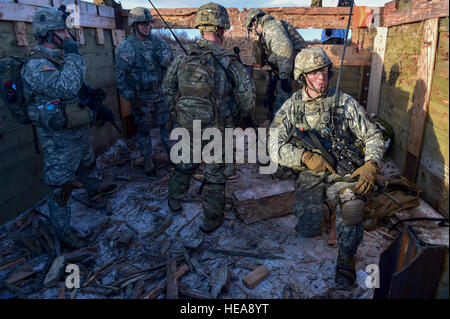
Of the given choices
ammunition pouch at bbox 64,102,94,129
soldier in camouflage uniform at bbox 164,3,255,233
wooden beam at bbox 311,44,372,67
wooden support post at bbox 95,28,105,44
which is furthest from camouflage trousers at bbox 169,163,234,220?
wooden beam at bbox 311,44,372,67

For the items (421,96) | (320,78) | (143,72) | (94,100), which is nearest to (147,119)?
(143,72)

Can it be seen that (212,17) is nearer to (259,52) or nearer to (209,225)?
(259,52)

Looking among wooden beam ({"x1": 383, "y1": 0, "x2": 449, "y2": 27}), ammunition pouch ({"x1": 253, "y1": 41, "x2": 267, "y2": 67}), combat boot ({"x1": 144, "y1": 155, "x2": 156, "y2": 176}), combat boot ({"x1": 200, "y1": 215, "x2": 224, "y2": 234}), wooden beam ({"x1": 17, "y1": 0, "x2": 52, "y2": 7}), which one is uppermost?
wooden beam ({"x1": 17, "y1": 0, "x2": 52, "y2": 7})

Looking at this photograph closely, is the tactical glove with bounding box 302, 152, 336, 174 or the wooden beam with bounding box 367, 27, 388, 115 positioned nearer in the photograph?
the tactical glove with bounding box 302, 152, 336, 174

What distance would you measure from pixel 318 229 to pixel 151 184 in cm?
315

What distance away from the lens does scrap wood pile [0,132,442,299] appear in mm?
3426

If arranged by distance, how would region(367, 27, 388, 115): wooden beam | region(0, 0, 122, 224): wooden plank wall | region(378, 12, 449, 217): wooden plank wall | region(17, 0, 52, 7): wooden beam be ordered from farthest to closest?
region(367, 27, 388, 115): wooden beam, region(17, 0, 52, 7): wooden beam, region(0, 0, 122, 224): wooden plank wall, region(378, 12, 449, 217): wooden plank wall

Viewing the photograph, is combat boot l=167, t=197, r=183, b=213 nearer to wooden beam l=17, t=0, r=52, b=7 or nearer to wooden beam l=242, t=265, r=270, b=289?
wooden beam l=242, t=265, r=270, b=289

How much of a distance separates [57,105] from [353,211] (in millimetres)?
3557

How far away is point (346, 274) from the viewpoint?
334cm

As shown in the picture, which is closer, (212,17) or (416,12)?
(212,17)

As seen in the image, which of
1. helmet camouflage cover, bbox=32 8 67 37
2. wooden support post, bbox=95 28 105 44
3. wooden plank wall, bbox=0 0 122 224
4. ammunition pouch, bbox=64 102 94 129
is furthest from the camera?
wooden support post, bbox=95 28 105 44

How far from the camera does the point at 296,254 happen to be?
3.94 meters

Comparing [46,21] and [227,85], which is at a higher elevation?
[46,21]
